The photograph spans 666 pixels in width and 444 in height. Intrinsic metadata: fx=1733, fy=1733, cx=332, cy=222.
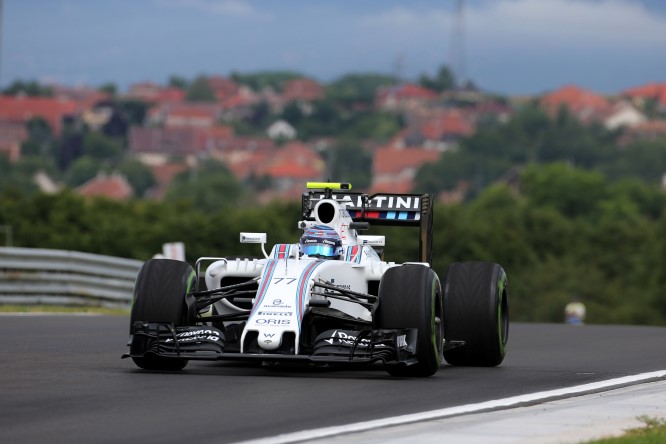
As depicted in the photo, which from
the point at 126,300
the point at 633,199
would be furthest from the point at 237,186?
the point at 126,300

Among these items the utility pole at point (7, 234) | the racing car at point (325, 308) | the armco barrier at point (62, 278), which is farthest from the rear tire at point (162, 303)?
the utility pole at point (7, 234)

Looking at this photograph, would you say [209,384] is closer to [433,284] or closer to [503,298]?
[433,284]

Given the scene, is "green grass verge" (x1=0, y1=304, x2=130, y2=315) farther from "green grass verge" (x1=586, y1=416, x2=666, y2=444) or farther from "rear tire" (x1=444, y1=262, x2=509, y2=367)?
"green grass verge" (x1=586, y1=416, x2=666, y2=444)

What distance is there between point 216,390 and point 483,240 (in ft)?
324

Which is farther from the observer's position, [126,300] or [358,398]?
[126,300]

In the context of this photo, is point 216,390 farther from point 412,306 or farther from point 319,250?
point 319,250

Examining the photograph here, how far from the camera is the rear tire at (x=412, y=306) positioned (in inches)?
600

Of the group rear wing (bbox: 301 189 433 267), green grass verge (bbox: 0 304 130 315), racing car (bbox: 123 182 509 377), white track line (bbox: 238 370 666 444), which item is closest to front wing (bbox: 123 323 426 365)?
racing car (bbox: 123 182 509 377)

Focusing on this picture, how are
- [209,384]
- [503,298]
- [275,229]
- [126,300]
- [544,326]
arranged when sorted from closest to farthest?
[209,384]
[503,298]
[544,326]
[126,300]
[275,229]

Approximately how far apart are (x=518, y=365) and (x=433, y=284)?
A: 2.84m

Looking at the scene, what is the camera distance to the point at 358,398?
13578 millimetres

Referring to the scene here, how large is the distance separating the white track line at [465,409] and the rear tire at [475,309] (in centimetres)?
157

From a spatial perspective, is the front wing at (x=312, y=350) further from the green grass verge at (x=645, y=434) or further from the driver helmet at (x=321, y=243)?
the green grass verge at (x=645, y=434)

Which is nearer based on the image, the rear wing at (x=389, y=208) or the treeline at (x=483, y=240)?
the rear wing at (x=389, y=208)
